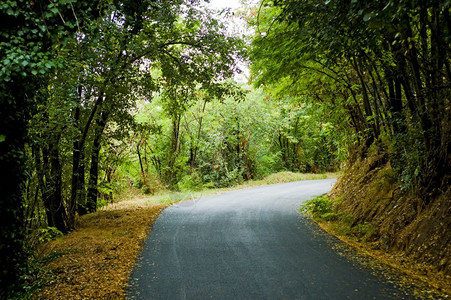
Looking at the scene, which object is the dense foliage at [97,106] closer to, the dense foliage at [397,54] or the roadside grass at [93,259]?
the roadside grass at [93,259]

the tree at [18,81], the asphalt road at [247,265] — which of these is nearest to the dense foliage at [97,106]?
the tree at [18,81]

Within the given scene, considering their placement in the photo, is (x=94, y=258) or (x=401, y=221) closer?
(x=94, y=258)

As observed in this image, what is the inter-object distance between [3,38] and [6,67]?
79 cm

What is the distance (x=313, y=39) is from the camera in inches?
196

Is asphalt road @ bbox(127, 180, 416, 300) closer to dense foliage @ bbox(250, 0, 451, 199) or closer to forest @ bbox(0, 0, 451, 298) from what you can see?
forest @ bbox(0, 0, 451, 298)

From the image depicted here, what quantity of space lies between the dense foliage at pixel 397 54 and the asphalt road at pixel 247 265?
2723 mm

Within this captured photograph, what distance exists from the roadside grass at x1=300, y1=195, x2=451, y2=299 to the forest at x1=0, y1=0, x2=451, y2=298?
0.28 meters

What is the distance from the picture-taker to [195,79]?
1012 cm

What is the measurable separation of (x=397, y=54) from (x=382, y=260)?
176 inches

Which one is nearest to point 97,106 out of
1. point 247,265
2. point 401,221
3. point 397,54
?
point 247,265

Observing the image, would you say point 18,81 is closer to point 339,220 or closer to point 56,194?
point 56,194

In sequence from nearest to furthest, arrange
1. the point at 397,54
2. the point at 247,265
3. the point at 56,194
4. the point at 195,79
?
the point at 247,265 → the point at 397,54 → the point at 56,194 → the point at 195,79

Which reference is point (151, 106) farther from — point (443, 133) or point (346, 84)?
point (443, 133)

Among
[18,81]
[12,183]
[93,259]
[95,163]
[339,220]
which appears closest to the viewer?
[18,81]
